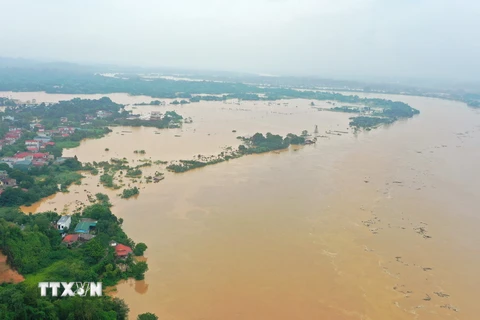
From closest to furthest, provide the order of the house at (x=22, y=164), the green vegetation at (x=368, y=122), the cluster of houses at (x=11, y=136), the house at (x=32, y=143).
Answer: the house at (x=22, y=164)
the house at (x=32, y=143)
the cluster of houses at (x=11, y=136)
the green vegetation at (x=368, y=122)

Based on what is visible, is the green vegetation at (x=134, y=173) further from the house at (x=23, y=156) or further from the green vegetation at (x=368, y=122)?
the green vegetation at (x=368, y=122)

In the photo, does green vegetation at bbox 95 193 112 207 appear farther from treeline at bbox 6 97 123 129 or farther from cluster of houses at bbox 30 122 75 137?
treeline at bbox 6 97 123 129

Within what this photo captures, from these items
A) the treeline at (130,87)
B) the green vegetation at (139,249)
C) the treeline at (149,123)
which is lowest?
the green vegetation at (139,249)

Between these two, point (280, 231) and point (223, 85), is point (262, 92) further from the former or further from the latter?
point (280, 231)

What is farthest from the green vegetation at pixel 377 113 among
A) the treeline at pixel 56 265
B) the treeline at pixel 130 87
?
the treeline at pixel 56 265

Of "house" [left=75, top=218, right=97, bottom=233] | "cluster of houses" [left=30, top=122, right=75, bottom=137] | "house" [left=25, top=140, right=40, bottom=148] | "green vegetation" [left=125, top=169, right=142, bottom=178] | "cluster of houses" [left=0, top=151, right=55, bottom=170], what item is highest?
"cluster of houses" [left=30, top=122, right=75, bottom=137]

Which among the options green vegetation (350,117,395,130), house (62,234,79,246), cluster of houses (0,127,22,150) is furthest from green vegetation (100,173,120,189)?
green vegetation (350,117,395,130)
